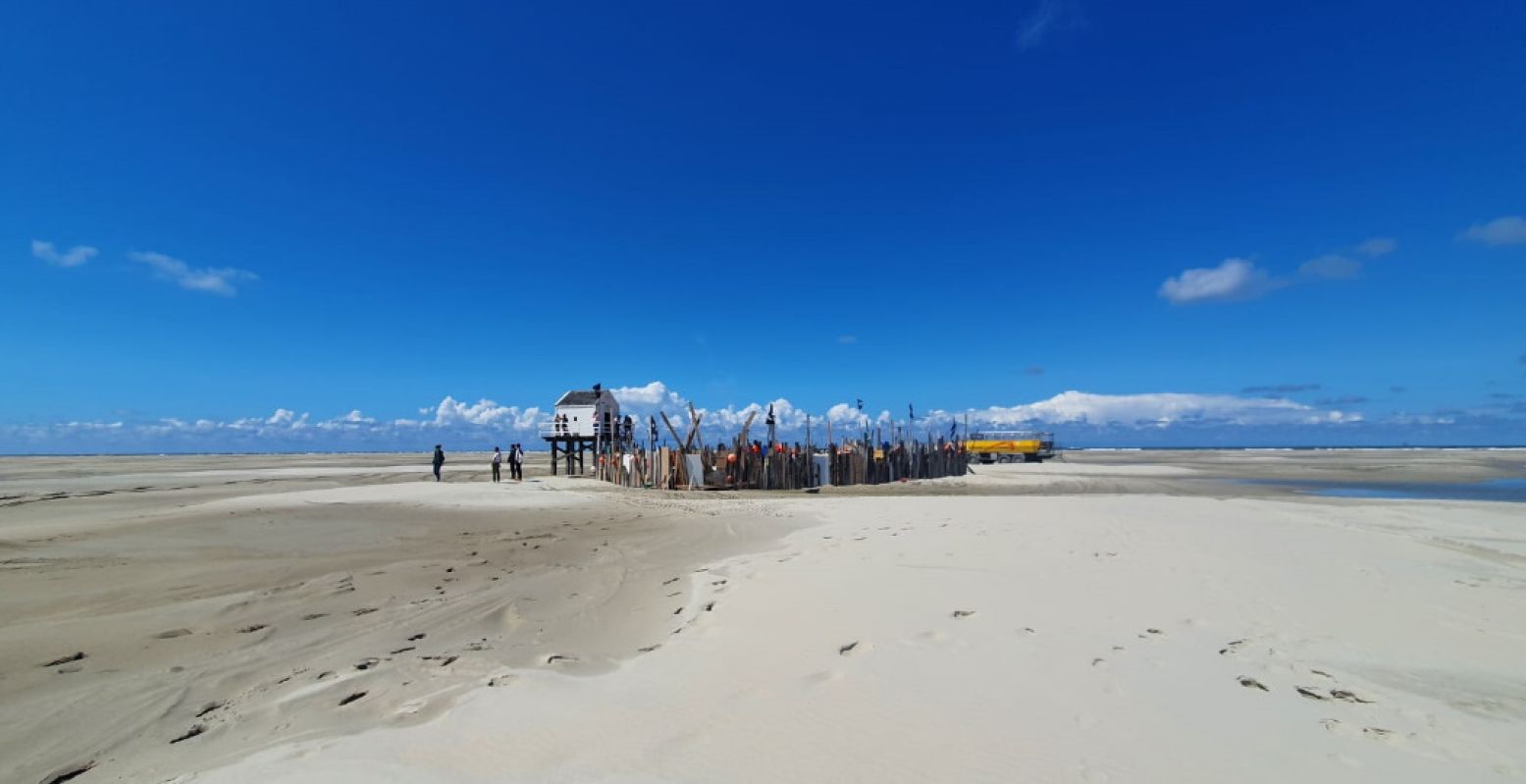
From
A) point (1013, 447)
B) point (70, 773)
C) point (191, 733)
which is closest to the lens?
point (70, 773)

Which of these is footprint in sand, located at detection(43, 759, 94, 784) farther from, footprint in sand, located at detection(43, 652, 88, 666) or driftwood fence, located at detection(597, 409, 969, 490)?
driftwood fence, located at detection(597, 409, 969, 490)

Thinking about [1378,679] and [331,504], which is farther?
[331,504]

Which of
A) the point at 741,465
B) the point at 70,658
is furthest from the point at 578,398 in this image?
the point at 70,658

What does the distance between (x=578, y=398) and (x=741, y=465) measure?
1346cm

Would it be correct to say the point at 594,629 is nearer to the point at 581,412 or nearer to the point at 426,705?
the point at 426,705

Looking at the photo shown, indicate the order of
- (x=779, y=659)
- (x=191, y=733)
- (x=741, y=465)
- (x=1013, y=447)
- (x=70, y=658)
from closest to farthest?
(x=191, y=733) → (x=779, y=659) → (x=70, y=658) → (x=741, y=465) → (x=1013, y=447)

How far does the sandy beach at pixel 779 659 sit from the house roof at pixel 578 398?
75.6ft

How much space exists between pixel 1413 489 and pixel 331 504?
113ft

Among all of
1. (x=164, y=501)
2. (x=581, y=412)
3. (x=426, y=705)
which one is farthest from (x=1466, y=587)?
(x=581, y=412)

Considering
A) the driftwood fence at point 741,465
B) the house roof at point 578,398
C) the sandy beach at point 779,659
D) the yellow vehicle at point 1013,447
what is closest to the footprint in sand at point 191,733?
the sandy beach at point 779,659

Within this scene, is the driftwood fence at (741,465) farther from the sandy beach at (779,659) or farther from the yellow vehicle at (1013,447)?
the yellow vehicle at (1013,447)

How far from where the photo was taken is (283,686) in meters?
4.23

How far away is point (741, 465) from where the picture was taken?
23.8 m

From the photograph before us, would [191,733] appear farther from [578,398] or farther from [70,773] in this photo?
[578,398]
